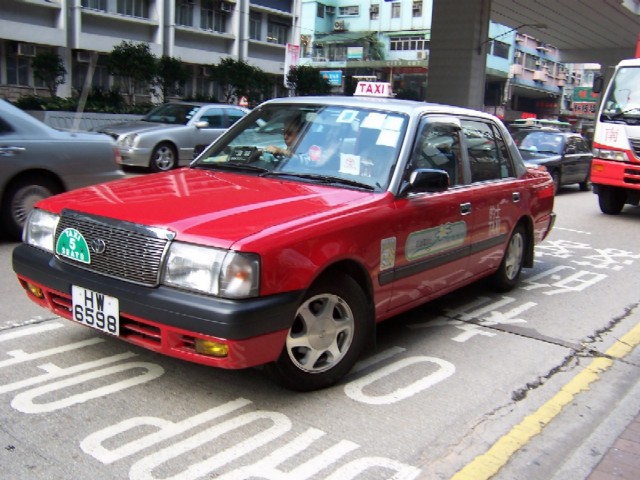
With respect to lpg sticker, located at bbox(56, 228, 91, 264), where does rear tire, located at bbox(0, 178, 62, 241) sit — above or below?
below

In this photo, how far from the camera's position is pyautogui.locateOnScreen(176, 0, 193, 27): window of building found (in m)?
37.1

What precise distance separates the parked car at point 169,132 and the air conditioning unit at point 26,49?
18.3 meters

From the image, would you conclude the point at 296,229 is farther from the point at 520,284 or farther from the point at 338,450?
the point at 520,284

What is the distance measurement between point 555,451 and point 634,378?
139cm

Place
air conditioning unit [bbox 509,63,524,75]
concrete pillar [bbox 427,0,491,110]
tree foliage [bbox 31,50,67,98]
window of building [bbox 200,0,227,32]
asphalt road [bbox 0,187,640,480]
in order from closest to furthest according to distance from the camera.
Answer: asphalt road [bbox 0,187,640,480], concrete pillar [bbox 427,0,491,110], tree foliage [bbox 31,50,67,98], window of building [bbox 200,0,227,32], air conditioning unit [bbox 509,63,524,75]

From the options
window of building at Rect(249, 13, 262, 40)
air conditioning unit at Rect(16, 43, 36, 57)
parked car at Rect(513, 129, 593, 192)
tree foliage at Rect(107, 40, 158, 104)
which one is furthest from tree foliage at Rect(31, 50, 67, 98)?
parked car at Rect(513, 129, 593, 192)

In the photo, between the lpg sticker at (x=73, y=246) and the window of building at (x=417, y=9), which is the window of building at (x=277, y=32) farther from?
the lpg sticker at (x=73, y=246)

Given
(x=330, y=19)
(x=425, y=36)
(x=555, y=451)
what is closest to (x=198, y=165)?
(x=555, y=451)

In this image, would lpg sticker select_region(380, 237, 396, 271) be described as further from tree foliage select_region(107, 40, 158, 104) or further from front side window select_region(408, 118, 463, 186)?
tree foliage select_region(107, 40, 158, 104)

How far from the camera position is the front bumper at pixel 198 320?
3.04 m

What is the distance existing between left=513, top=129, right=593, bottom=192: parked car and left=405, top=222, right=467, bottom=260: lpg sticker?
10.2 metres

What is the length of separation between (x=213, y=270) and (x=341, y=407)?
42.5 inches

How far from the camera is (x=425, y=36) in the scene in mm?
60000

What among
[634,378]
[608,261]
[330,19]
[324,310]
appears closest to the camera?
[324,310]
